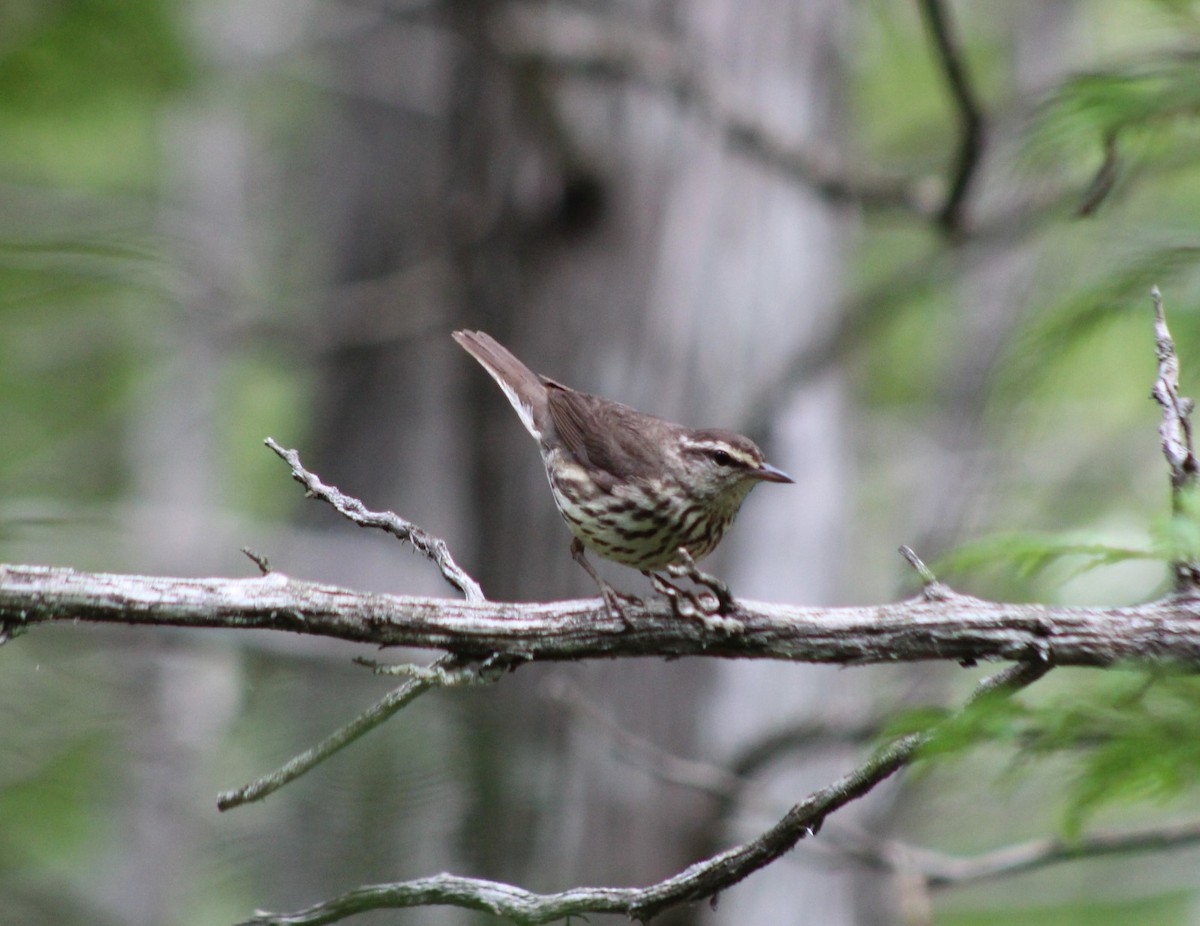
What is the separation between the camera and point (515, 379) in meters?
4.71

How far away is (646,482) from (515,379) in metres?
0.95

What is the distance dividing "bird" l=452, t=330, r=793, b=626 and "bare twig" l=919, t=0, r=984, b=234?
1159 millimetres

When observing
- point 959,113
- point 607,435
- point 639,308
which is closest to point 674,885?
point 607,435

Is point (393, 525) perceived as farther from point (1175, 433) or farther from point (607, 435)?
point (607, 435)

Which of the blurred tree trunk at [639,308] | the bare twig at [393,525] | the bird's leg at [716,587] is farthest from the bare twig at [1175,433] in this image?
the blurred tree trunk at [639,308]

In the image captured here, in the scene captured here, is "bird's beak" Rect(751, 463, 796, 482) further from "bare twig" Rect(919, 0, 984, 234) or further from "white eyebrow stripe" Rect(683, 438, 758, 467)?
"bare twig" Rect(919, 0, 984, 234)

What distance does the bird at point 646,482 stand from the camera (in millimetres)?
3961

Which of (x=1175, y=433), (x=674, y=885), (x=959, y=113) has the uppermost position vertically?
(x=959, y=113)

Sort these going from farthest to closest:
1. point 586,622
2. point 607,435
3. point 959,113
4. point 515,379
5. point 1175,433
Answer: point 515,379
point 607,435
point 959,113
point 586,622
point 1175,433

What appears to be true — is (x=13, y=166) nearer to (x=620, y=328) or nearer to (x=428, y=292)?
(x=428, y=292)

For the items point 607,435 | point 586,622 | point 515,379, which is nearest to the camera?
point 586,622

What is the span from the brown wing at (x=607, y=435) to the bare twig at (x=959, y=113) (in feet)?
4.23

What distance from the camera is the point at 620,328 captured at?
518 cm

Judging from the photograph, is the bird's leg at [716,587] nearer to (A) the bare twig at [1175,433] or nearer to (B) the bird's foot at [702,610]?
(B) the bird's foot at [702,610]
